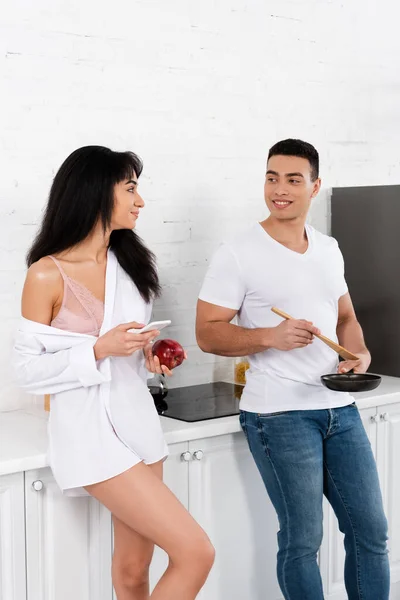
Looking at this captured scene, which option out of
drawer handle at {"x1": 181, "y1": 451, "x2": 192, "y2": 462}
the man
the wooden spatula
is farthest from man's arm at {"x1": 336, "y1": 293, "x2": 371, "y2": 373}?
drawer handle at {"x1": 181, "y1": 451, "x2": 192, "y2": 462}

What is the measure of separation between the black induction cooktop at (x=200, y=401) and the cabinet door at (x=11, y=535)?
2.10ft

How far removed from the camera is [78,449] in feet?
7.27

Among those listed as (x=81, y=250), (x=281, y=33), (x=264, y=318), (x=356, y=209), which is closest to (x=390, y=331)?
(x=356, y=209)

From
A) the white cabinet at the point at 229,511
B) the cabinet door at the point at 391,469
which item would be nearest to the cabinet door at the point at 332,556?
the cabinet door at the point at 391,469

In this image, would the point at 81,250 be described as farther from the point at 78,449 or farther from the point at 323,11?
the point at 323,11

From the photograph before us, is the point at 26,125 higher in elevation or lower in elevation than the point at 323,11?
lower

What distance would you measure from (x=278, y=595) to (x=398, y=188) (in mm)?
1628

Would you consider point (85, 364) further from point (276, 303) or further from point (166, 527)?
point (276, 303)

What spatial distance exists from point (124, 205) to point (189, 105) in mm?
1087

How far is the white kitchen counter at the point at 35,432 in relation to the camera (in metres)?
2.29

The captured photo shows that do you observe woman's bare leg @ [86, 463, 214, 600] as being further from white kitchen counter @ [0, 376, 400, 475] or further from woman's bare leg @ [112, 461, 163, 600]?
white kitchen counter @ [0, 376, 400, 475]

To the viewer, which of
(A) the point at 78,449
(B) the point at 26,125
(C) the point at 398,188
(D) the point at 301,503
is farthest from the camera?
(C) the point at 398,188

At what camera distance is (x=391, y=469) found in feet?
10.7

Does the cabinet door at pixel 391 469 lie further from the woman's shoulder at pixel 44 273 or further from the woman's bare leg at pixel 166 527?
the woman's shoulder at pixel 44 273
